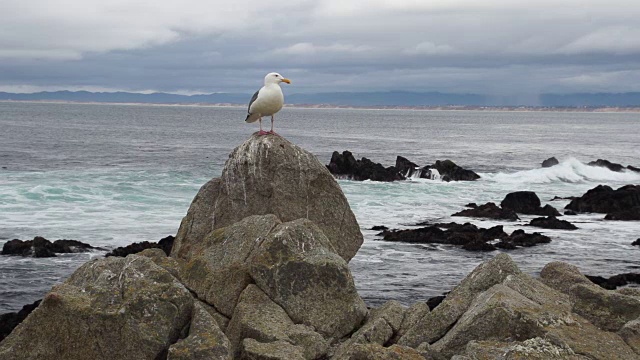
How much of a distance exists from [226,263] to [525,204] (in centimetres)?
2527

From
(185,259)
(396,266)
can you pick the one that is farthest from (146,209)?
(185,259)

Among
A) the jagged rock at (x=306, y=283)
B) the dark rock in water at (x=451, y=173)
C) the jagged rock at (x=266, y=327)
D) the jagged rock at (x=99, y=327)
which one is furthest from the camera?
the dark rock in water at (x=451, y=173)

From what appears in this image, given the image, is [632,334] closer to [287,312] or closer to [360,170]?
[287,312]

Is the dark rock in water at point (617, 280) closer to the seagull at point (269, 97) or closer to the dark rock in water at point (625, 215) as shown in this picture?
the seagull at point (269, 97)

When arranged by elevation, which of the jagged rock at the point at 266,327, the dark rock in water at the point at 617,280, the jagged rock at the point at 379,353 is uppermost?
the jagged rock at the point at 379,353

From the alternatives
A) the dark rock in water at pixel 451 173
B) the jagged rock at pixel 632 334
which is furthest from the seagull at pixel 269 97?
the dark rock in water at pixel 451 173

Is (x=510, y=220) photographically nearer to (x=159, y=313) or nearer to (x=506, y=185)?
(x=506, y=185)

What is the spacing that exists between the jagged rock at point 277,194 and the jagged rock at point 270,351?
172 inches

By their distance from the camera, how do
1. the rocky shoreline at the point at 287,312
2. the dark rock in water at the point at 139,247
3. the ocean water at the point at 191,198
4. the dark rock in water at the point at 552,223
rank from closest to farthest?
1. the rocky shoreline at the point at 287,312
2. the ocean water at the point at 191,198
3. the dark rock in water at the point at 139,247
4. the dark rock in water at the point at 552,223

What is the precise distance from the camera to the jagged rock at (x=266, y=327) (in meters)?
10.2

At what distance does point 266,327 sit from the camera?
33.8ft

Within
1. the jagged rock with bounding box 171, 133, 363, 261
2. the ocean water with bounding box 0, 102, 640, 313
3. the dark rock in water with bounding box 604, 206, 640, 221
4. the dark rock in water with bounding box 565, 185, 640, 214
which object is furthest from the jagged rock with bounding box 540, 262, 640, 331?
the dark rock in water with bounding box 565, 185, 640, 214

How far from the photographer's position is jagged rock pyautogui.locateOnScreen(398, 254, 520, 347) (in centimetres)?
1041

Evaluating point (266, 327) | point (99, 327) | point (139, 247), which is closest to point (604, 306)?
point (266, 327)
